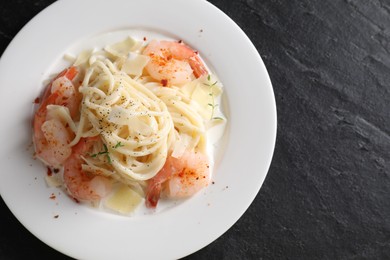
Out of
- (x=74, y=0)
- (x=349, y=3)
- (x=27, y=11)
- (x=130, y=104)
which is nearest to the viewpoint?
(x=130, y=104)

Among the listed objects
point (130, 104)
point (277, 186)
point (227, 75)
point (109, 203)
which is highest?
point (227, 75)

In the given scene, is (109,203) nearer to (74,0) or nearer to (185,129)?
(185,129)

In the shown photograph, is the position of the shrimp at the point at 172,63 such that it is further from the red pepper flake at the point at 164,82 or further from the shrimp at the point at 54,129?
the shrimp at the point at 54,129

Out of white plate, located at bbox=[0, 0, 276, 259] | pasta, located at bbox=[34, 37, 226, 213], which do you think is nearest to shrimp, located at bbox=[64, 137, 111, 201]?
pasta, located at bbox=[34, 37, 226, 213]

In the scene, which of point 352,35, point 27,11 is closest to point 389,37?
point 352,35

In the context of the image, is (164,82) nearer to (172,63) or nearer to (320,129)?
(172,63)

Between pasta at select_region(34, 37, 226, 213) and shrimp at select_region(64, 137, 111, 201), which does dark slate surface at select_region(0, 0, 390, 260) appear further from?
shrimp at select_region(64, 137, 111, 201)

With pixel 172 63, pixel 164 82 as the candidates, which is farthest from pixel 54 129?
pixel 172 63
